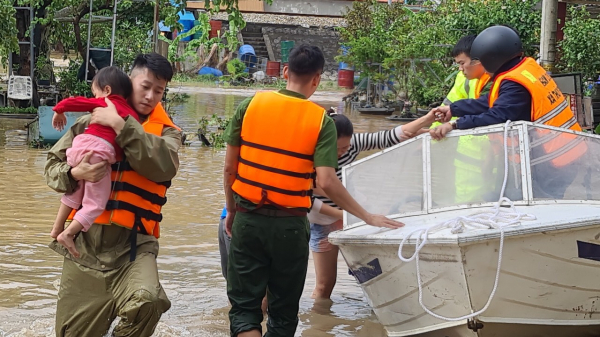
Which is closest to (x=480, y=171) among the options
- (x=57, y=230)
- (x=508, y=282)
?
(x=508, y=282)

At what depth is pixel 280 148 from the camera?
448 cm

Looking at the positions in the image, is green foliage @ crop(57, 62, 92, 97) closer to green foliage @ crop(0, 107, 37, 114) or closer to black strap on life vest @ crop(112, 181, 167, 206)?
green foliage @ crop(0, 107, 37, 114)

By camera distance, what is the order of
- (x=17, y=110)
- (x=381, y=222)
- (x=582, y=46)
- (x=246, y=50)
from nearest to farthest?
1. (x=381, y=222)
2. (x=582, y=46)
3. (x=17, y=110)
4. (x=246, y=50)

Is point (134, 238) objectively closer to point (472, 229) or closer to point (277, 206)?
point (277, 206)

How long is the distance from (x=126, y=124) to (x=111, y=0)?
1577cm

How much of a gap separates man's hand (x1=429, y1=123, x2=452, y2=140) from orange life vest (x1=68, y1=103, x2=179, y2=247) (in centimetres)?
187

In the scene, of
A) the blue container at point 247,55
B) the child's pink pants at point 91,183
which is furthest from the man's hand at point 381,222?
the blue container at point 247,55

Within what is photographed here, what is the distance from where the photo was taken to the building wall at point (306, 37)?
40.1m

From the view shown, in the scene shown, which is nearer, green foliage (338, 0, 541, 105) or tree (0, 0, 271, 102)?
green foliage (338, 0, 541, 105)

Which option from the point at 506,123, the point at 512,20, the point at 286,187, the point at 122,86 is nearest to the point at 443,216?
the point at 506,123

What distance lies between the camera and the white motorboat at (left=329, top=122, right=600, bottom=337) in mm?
4621

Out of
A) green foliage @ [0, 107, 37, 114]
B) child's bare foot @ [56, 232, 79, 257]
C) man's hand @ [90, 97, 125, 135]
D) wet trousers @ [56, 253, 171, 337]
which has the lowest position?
wet trousers @ [56, 253, 171, 337]

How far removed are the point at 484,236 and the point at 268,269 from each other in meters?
1.13

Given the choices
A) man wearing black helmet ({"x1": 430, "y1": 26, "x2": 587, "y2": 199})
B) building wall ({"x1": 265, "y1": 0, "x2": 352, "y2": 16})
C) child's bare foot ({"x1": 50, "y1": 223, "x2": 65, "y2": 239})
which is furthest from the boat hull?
building wall ({"x1": 265, "y1": 0, "x2": 352, "y2": 16})
